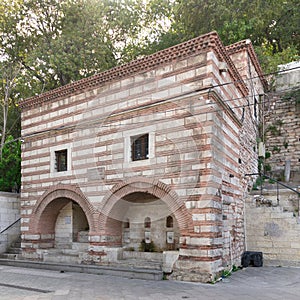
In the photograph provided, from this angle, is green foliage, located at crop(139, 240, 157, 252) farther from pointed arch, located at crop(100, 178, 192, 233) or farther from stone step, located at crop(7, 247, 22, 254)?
stone step, located at crop(7, 247, 22, 254)

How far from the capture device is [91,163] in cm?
1202

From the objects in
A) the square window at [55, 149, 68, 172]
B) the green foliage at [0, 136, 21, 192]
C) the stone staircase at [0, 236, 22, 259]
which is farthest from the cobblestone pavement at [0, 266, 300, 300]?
the green foliage at [0, 136, 21, 192]

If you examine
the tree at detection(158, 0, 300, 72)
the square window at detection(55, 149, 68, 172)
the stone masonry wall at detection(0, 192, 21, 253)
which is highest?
the tree at detection(158, 0, 300, 72)

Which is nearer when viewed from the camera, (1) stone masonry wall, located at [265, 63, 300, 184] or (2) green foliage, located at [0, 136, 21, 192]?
(1) stone masonry wall, located at [265, 63, 300, 184]

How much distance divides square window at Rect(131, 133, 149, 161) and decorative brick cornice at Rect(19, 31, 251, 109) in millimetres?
1966

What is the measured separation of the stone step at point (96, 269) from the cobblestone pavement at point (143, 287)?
0.28m

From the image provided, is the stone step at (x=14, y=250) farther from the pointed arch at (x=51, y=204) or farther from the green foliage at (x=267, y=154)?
the green foliage at (x=267, y=154)

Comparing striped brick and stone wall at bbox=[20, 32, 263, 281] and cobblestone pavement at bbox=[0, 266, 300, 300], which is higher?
striped brick and stone wall at bbox=[20, 32, 263, 281]

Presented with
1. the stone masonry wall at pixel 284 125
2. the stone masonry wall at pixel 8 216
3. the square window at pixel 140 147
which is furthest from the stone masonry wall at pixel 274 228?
the stone masonry wall at pixel 8 216

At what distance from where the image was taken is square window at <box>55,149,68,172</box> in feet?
43.0

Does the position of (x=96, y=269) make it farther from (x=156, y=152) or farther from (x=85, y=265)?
(x=156, y=152)

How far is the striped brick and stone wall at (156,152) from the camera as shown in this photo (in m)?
9.60

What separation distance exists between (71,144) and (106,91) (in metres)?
2.22

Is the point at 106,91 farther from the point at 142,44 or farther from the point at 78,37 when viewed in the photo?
the point at 142,44
